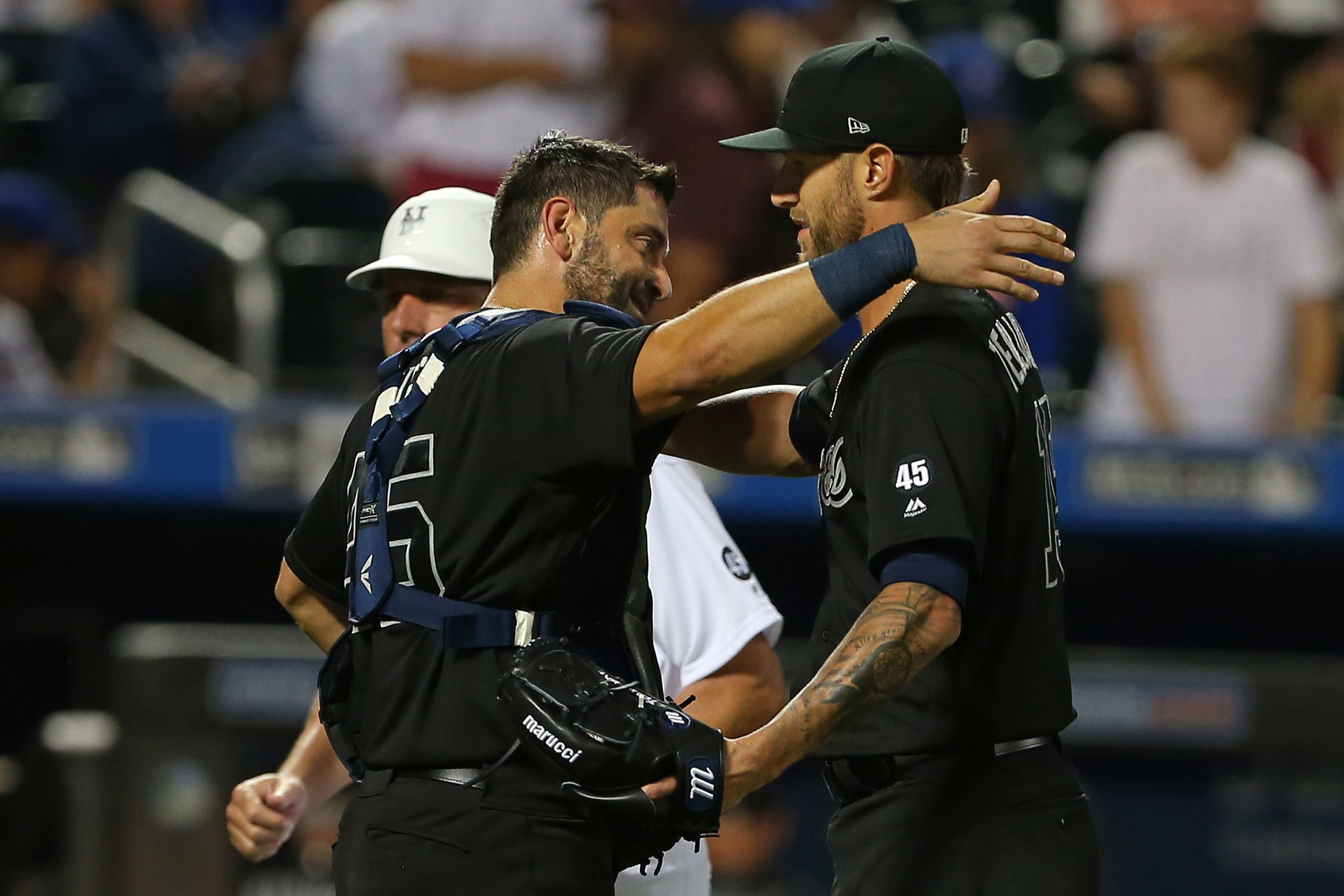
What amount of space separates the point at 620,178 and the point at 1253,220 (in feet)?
13.3

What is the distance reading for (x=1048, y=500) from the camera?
309 cm

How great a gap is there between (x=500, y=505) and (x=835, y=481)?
1.89ft

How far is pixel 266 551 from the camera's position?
745cm

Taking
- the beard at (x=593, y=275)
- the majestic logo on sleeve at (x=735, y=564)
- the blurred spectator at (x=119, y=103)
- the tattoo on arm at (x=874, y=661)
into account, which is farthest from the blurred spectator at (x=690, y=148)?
the tattoo on arm at (x=874, y=661)

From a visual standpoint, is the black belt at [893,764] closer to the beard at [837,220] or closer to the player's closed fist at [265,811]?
the beard at [837,220]

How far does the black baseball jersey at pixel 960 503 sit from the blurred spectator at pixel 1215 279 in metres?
3.59

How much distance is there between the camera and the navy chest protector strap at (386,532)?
9.48 ft

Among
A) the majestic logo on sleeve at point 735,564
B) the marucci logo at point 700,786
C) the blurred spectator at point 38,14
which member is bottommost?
the marucci logo at point 700,786

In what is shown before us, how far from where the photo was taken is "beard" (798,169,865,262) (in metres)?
3.16

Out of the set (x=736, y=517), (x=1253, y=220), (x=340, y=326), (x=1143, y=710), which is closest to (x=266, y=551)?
(x=340, y=326)

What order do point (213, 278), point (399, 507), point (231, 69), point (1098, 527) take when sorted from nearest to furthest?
point (399, 507) → point (1098, 527) → point (213, 278) → point (231, 69)

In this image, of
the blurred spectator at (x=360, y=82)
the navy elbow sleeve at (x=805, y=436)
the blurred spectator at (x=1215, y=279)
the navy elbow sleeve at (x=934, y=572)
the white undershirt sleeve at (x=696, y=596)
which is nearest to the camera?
the navy elbow sleeve at (x=934, y=572)

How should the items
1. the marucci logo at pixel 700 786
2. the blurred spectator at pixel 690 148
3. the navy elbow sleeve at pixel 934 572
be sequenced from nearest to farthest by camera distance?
the marucci logo at pixel 700 786
the navy elbow sleeve at pixel 934 572
the blurred spectator at pixel 690 148

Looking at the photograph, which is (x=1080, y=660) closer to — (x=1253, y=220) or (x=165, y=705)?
(x=1253, y=220)
